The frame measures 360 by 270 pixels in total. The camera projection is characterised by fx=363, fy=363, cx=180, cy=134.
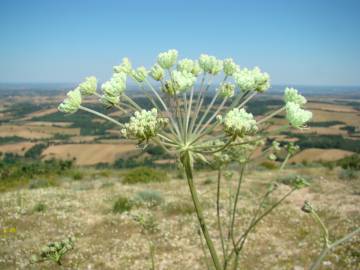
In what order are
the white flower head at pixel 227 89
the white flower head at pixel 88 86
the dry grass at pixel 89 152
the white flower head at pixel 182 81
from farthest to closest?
the dry grass at pixel 89 152 < the white flower head at pixel 227 89 < the white flower head at pixel 88 86 < the white flower head at pixel 182 81

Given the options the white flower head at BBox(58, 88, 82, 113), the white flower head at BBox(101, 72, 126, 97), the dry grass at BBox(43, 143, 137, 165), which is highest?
the white flower head at BBox(101, 72, 126, 97)

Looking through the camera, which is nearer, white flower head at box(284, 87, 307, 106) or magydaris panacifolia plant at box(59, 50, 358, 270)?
magydaris panacifolia plant at box(59, 50, 358, 270)

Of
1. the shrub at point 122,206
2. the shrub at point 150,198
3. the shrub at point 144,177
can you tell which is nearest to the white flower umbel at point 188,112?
the shrub at point 122,206

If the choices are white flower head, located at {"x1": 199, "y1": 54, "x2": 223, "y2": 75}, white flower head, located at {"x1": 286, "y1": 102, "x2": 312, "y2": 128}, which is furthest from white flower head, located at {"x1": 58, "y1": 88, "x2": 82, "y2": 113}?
white flower head, located at {"x1": 286, "y1": 102, "x2": 312, "y2": 128}

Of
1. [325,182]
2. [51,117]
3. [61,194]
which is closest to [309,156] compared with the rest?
[325,182]

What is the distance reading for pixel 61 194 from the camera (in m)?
16.8

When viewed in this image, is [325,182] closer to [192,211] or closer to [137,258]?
[192,211]

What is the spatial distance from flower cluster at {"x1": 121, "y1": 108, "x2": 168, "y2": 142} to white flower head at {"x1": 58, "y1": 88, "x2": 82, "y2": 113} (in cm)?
68

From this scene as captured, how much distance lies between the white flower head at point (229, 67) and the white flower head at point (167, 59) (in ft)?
1.65

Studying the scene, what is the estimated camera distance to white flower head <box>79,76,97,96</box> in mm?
3079

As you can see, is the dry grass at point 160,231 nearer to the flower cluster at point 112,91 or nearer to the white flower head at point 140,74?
the white flower head at point 140,74

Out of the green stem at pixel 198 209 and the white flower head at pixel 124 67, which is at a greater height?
the white flower head at pixel 124 67

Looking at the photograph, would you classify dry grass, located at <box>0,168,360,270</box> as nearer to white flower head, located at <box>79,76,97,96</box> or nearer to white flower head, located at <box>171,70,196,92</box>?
white flower head, located at <box>79,76,97,96</box>

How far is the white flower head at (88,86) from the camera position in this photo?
308 cm
